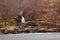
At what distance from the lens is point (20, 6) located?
4.63 meters

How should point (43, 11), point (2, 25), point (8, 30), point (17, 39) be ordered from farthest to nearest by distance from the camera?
point (43, 11), point (2, 25), point (8, 30), point (17, 39)

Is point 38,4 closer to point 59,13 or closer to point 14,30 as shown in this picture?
point 59,13

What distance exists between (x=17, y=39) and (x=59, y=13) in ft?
5.03

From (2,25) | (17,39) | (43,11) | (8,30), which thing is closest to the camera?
(17,39)

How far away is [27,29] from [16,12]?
2.21 ft

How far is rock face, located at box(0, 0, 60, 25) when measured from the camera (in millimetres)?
4531

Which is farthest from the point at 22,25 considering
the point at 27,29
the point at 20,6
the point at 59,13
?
the point at 59,13

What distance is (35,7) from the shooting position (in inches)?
185

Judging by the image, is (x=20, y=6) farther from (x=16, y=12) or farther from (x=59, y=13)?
(x=59, y=13)

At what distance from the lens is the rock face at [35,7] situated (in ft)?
14.9

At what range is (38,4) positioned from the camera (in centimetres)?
470

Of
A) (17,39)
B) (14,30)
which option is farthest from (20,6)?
(17,39)

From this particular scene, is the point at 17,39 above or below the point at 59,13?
below

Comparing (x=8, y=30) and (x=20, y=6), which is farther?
(x=20, y=6)
